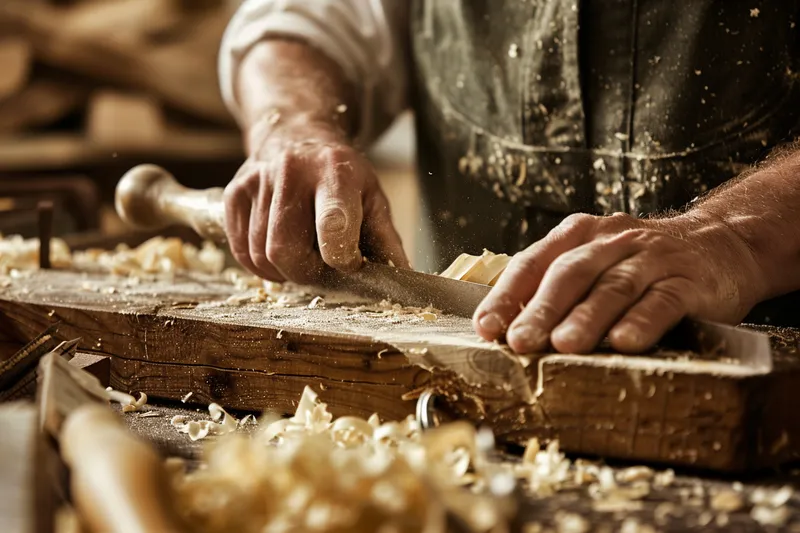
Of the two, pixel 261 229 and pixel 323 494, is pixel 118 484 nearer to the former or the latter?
pixel 323 494

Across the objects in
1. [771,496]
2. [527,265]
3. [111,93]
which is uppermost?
[111,93]

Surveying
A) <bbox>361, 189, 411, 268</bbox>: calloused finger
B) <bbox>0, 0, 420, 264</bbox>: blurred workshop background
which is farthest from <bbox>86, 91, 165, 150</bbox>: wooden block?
<bbox>361, 189, 411, 268</bbox>: calloused finger

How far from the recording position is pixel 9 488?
731 mm

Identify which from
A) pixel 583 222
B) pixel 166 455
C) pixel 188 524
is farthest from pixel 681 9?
pixel 188 524

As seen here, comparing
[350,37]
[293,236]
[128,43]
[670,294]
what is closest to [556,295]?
[670,294]

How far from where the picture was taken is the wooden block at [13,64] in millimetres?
3455

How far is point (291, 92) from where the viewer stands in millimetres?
1909

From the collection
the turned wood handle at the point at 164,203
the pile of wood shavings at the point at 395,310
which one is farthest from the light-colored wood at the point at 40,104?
the pile of wood shavings at the point at 395,310

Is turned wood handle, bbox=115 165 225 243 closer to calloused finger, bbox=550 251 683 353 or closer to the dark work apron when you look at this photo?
the dark work apron

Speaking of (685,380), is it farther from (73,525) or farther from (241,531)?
(73,525)

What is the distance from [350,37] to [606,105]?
0.73 metres

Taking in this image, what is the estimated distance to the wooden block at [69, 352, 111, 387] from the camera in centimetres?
122

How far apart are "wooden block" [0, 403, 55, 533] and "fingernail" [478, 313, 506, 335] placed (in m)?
0.53

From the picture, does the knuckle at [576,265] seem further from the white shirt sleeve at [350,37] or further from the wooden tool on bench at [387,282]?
the white shirt sleeve at [350,37]
